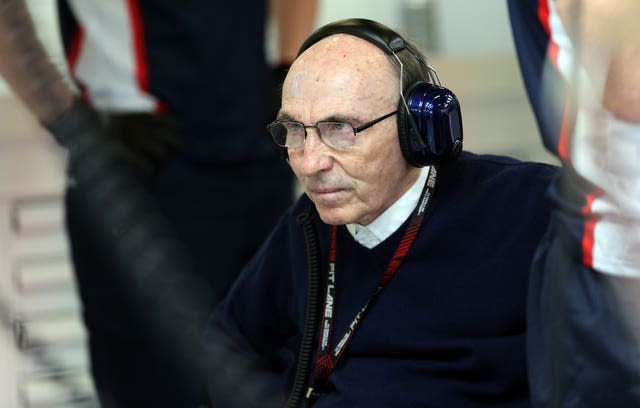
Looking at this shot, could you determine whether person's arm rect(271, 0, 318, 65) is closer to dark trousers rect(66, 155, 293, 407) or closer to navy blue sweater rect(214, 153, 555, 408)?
dark trousers rect(66, 155, 293, 407)

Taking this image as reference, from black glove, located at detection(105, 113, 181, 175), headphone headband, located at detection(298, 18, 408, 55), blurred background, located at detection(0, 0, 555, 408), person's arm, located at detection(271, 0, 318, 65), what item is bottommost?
blurred background, located at detection(0, 0, 555, 408)

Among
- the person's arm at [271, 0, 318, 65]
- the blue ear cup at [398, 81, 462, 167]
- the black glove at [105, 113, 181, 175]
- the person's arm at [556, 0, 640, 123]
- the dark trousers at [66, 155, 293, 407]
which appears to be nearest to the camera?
the person's arm at [556, 0, 640, 123]

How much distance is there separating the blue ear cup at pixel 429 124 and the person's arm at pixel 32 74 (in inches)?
28.6

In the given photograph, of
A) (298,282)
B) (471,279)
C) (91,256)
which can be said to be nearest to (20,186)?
(91,256)

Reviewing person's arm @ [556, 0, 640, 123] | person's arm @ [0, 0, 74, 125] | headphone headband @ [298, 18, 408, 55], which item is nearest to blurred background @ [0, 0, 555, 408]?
person's arm @ [0, 0, 74, 125]

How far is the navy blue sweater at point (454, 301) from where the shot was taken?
138cm

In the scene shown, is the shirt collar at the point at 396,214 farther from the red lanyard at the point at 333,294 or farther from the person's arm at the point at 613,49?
the person's arm at the point at 613,49

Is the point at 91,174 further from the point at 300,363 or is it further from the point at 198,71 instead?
the point at 300,363

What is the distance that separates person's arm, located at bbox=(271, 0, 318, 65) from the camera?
94.0 inches

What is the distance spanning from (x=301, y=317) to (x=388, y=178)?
10.1 inches

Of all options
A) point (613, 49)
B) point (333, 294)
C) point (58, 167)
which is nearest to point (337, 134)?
point (333, 294)

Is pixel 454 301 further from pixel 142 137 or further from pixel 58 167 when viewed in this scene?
pixel 58 167

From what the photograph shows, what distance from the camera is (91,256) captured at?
1.99 metres

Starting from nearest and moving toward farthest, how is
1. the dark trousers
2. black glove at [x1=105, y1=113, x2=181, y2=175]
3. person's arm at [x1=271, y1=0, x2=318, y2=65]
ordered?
the dark trousers → black glove at [x1=105, y1=113, x2=181, y2=175] → person's arm at [x1=271, y1=0, x2=318, y2=65]
